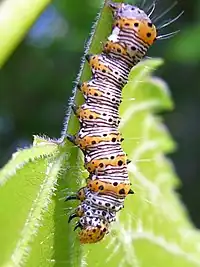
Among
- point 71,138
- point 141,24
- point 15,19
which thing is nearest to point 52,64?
point 141,24

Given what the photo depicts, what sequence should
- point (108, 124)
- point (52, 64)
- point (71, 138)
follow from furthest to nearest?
point (52, 64)
point (108, 124)
point (71, 138)

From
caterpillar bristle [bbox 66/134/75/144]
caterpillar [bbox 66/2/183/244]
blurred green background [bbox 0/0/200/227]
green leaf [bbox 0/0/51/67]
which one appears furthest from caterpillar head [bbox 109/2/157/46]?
blurred green background [bbox 0/0/200/227]

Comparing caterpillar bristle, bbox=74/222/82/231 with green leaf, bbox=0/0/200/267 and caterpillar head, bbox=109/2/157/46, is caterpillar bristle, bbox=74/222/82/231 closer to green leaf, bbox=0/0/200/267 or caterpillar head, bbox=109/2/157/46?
green leaf, bbox=0/0/200/267

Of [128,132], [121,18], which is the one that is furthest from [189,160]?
[121,18]

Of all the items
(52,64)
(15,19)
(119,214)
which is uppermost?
(52,64)

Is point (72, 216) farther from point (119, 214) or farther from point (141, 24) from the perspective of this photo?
point (141, 24)

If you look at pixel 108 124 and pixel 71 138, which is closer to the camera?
pixel 71 138
